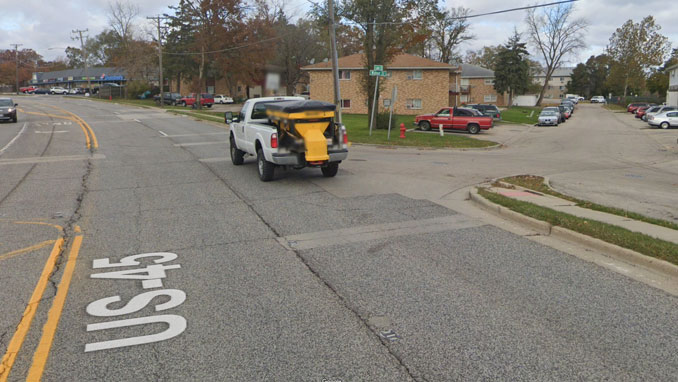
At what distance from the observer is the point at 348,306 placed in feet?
16.6

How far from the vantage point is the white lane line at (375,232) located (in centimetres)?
736

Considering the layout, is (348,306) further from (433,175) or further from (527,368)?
(433,175)

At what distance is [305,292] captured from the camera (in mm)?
5445

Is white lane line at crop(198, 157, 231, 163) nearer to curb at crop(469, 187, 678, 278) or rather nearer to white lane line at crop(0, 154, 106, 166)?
white lane line at crop(0, 154, 106, 166)

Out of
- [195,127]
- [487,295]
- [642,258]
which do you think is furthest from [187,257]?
[195,127]

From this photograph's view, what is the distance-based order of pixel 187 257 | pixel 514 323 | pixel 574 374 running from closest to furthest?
1. pixel 574 374
2. pixel 514 323
3. pixel 187 257

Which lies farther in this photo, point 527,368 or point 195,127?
point 195,127

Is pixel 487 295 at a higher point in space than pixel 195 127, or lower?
lower

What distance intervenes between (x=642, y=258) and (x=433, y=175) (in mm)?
7961

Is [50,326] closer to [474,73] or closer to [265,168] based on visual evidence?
[265,168]

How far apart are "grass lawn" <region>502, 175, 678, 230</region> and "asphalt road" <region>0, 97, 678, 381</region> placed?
1164 millimetres

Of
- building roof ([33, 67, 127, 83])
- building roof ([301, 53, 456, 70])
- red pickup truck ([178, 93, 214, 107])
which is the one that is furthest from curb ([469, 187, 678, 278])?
building roof ([33, 67, 127, 83])

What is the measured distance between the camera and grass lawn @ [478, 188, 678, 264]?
6477mm

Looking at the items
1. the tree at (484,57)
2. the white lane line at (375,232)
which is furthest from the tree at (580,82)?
the white lane line at (375,232)
